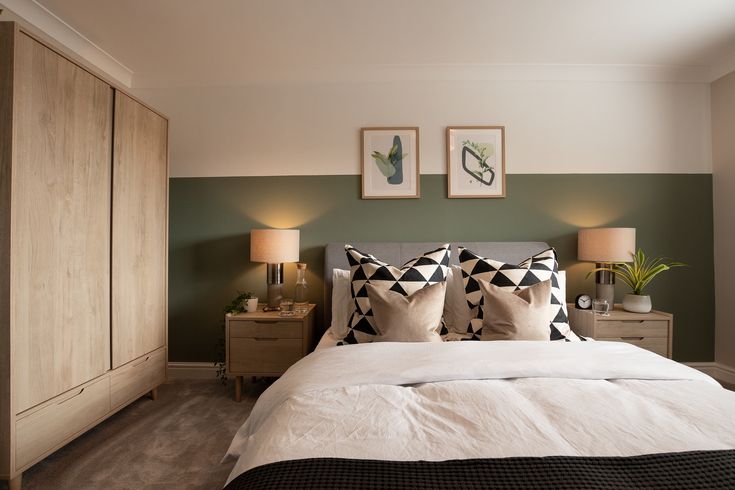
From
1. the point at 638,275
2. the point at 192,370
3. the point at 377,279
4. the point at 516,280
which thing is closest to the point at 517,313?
the point at 516,280

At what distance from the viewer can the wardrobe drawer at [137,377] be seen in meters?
2.17

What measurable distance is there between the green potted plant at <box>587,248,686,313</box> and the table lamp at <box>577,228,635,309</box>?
72 millimetres

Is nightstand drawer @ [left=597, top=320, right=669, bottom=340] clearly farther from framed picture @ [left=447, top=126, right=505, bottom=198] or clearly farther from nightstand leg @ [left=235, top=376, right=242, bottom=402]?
nightstand leg @ [left=235, top=376, right=242, bottom=402]

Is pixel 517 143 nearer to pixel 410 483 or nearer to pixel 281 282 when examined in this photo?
pixel 281 282

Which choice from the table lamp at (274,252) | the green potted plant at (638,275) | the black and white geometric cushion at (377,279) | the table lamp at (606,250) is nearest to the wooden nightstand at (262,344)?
the table lamp at (274,252)

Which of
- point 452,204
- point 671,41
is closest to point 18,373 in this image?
point 452,204

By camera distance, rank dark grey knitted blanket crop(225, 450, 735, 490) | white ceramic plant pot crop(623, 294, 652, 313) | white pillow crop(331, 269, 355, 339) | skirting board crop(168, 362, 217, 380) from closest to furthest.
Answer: dark grey knitted blanket crop(225, 450, 735, 490)
white pillow crop(331, 269, 355, 339)
white ceramic plant pot crop(623, 294, 652, 313)
skirting board crop(168, 362, 217, 380)

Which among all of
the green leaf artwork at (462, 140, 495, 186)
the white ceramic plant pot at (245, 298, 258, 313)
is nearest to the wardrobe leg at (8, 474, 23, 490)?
the white ceramic plant pot at (245, 298, 258, 313)

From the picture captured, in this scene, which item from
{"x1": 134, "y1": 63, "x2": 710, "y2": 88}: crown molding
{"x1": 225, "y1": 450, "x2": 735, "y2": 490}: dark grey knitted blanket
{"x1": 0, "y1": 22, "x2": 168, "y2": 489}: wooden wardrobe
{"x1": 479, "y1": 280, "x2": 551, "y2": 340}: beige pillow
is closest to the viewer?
{"x1": 225, "y1": 450, "x2": 735, "y2": 490}: dark grey knitted blanket

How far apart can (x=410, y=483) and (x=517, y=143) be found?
284 centimetres

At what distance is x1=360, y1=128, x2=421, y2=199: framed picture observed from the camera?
2922 mm

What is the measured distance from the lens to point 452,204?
2.94 meters

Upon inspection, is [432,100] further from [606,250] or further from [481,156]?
[606,250]

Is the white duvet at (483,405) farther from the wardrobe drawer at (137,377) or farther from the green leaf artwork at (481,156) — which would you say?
the green leaf artwork at (481,156)
